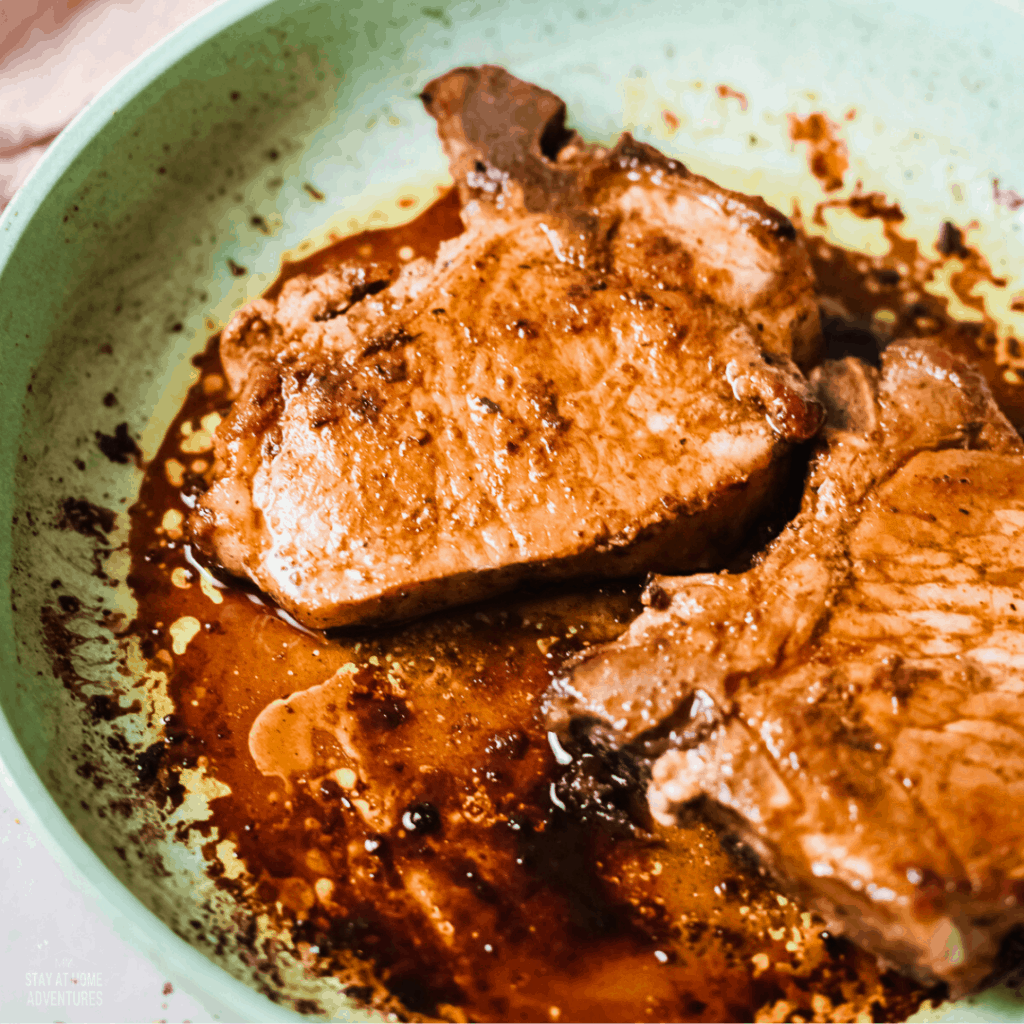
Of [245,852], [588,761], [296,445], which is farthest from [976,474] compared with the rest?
[245,852]

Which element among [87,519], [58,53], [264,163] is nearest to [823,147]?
[264,163]

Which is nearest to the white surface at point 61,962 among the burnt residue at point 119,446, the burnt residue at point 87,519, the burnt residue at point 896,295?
the burnt residue at point 87,519

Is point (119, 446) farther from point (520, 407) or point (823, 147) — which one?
point (823, 147)

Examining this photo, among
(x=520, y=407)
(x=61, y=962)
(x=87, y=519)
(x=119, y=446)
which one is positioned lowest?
(x=61, y=962)

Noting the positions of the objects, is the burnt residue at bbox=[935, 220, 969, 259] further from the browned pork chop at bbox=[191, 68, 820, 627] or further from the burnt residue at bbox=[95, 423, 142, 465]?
the burnt residue at bbox=[95, 423, 142, 465]

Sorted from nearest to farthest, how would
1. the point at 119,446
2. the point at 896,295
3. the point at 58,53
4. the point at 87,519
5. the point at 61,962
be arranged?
the point at 61,962 → the point at 87,519 → the point at 119,446 → the point at 896,295 → the point at 58,53

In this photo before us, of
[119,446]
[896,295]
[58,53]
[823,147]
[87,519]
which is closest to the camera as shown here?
[87,519]

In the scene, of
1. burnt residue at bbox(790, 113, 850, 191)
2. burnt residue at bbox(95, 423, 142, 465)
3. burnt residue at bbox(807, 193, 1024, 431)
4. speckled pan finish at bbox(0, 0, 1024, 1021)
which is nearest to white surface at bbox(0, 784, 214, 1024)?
speckled pan finish at bbox(0, 0, 1024, 1021)
